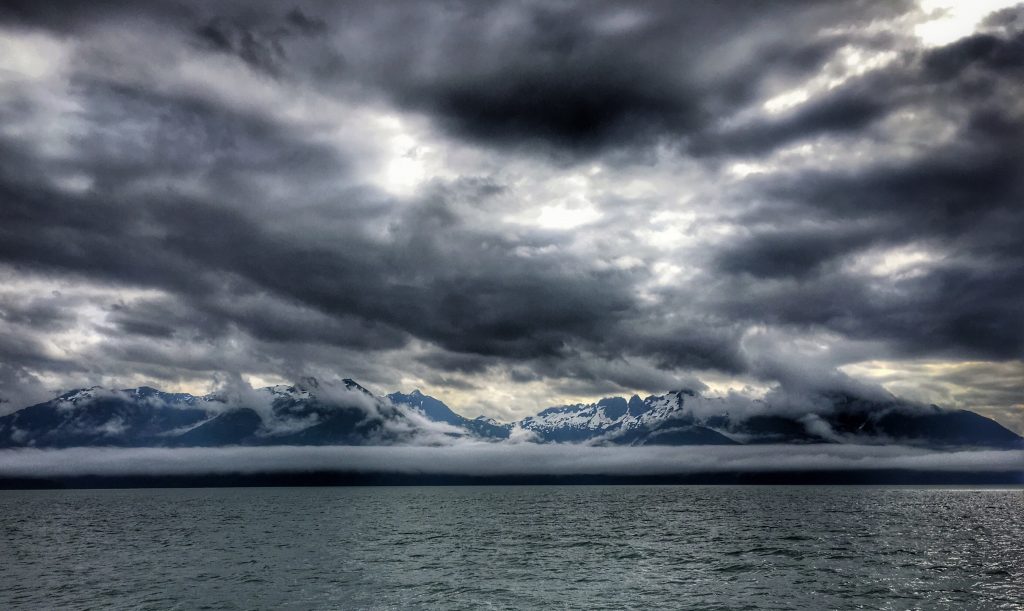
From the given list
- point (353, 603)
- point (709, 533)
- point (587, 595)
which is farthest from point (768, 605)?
point (709, 533)

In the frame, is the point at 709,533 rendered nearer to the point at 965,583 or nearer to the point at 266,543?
the point at 965,583

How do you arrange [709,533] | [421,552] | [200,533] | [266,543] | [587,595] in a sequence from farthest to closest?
[200,533]
[709,533]
[266,543]
[421,552]
[587,595]

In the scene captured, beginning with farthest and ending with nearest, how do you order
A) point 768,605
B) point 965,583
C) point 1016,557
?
point 1016,557 < point 965,583 < point 768,605

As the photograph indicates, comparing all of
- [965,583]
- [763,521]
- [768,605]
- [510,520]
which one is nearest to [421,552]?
[768,605]

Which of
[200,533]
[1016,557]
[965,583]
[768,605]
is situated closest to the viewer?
[768,605]

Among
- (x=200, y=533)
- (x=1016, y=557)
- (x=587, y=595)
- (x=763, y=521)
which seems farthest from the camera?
(x=763, y=521)

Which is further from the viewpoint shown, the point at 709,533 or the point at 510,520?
the point at 510,520

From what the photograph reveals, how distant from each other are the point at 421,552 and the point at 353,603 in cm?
3983

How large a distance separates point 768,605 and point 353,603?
37.6 metres

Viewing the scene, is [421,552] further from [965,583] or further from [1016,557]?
[1016,557]

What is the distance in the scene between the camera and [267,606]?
59906mm

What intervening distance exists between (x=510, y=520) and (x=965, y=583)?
4720 inches

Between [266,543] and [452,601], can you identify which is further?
[266,543]

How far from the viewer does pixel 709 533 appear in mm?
130750
